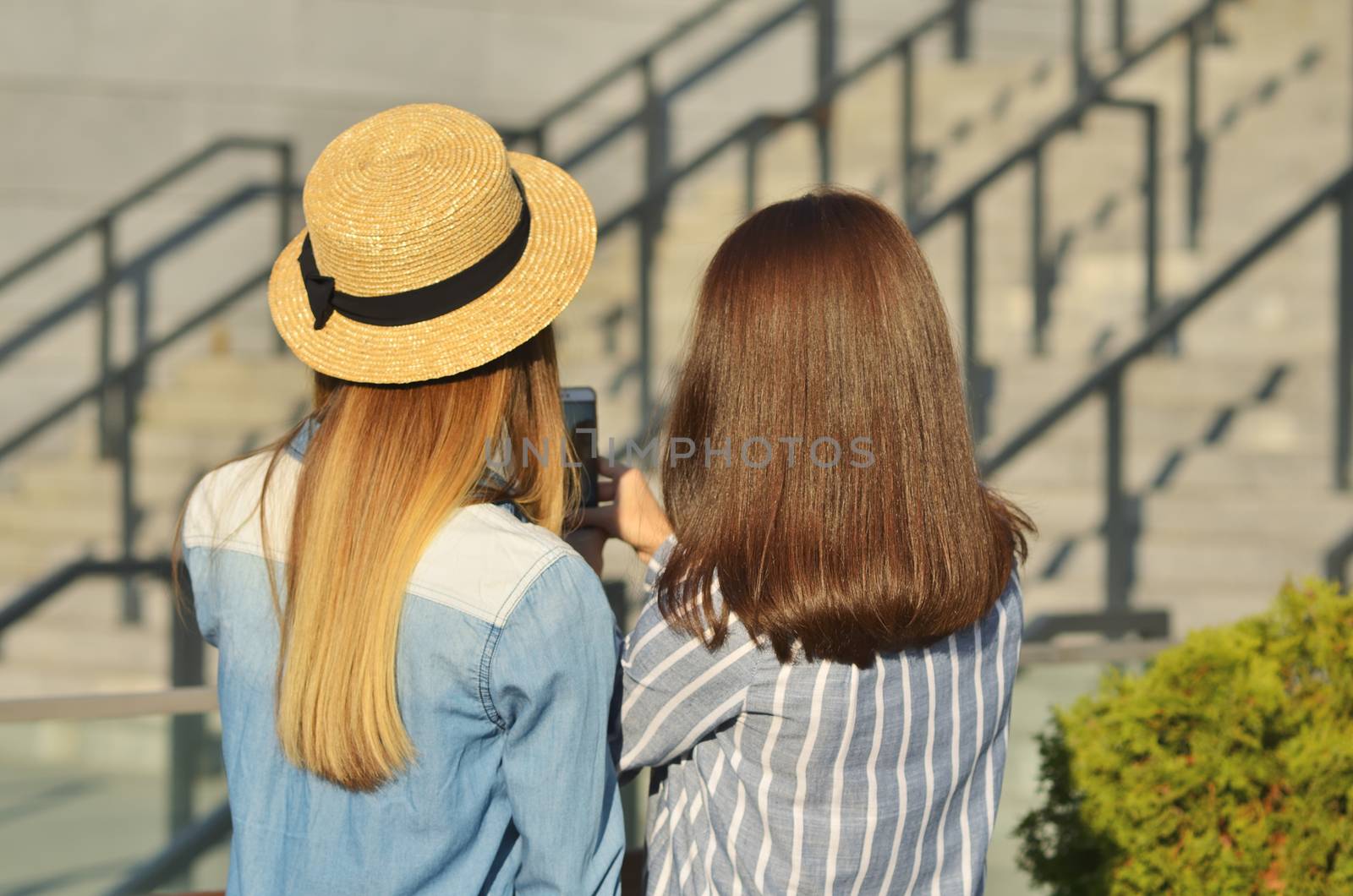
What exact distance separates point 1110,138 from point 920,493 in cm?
661

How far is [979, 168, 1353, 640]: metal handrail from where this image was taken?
3.71 metres

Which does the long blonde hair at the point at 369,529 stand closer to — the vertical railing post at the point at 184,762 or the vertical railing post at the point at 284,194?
the vertical railing post at the point at 184,762

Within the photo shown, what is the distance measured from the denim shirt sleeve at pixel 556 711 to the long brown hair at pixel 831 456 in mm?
131

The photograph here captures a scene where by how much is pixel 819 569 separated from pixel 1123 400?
278cm

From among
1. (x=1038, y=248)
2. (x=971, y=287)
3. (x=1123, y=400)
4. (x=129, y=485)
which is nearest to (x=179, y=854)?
(x=1123, y=400)

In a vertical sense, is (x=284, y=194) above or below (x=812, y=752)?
above

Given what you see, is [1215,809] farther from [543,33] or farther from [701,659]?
[543,33]

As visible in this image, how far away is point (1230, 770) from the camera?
2.26 m

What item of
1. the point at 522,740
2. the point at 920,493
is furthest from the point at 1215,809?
the point at 522,740

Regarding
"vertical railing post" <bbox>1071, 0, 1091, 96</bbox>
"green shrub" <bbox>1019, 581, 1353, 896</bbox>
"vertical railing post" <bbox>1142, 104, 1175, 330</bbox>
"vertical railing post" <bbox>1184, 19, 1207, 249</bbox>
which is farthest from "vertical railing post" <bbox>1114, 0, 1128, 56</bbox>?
"green shrub" <bbox>1019, 581, 1353, 896</bbox>

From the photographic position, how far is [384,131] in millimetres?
1426

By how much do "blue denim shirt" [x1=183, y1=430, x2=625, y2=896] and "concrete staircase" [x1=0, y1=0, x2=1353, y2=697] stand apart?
8.80 ft

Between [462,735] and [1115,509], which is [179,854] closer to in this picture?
[462,735]

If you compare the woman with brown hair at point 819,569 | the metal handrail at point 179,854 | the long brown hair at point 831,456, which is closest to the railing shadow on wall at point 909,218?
the metal handrail at point 179,854
